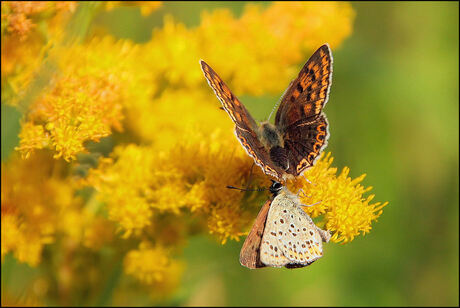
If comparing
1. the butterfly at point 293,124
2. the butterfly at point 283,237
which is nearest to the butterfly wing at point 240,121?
the butterfly at point 293,124

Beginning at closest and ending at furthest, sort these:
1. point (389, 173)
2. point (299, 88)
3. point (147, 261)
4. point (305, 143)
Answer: point (305, 143) → point (299, 88) → point (147, 261) → point (389, 173)

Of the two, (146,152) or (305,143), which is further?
(146,152)

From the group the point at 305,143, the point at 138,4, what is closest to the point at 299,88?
the point at 305,143

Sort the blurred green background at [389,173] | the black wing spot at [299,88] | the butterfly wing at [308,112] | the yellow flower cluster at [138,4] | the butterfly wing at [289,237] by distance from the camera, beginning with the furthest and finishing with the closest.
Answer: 1. the blurred green background at [389,173]
2. the yellow flower cluster at [138,4]
3. the black wing spot at [299,88]
4. the butterfly wing at [308,112]
5. the butterfly wing at [289,237]

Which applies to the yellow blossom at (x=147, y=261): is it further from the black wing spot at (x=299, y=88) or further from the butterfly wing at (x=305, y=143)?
the black wing spot at (x=299, y=88)

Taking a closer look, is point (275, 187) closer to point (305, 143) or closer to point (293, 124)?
point (305, 143)

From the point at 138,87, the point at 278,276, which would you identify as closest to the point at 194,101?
the point at 138,87
